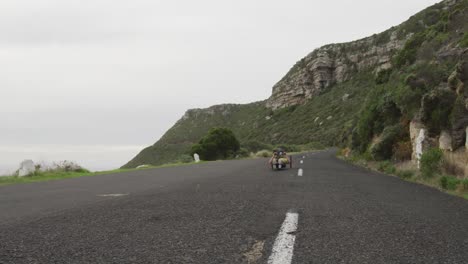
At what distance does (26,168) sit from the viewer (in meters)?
16.8

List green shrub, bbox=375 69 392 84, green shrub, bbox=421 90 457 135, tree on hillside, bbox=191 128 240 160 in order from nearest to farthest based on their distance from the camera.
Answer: green shrub, bbox=421 90 457 135 < green shrub, bbox=375 69 392 84 < tree on hillside, bbox=191 128 240 160

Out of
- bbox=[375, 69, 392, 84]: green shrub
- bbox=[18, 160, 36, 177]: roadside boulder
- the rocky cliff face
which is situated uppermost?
the rocky cliff face

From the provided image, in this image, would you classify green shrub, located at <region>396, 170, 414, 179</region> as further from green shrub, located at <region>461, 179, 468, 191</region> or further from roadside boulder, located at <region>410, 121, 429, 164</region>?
green shrub, located at <region>461, 179, 468, 191</region>

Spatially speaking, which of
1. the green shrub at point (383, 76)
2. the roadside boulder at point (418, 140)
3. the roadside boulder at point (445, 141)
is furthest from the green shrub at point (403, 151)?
the green shrub at point (383, 76)

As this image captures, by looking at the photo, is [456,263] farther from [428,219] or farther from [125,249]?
[125,249]

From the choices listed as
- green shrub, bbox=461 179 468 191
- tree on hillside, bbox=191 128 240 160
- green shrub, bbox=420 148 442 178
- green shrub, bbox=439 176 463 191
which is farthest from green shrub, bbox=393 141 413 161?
tree on hillside, bbox=191 128 240 160

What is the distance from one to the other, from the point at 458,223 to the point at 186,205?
4.06 m

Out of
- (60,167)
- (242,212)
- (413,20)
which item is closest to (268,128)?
(413,20)

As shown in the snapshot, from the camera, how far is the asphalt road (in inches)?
140

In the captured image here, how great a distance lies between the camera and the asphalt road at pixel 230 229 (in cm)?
357

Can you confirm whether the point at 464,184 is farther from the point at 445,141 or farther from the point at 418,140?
the point at 418,140

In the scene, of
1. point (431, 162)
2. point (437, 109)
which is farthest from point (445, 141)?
point (437, 109)

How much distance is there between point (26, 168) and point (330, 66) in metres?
102

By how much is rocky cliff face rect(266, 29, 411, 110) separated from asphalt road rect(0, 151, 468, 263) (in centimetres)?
9081
